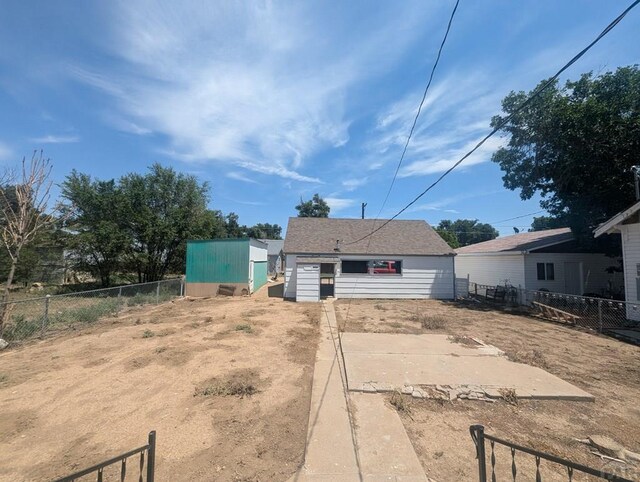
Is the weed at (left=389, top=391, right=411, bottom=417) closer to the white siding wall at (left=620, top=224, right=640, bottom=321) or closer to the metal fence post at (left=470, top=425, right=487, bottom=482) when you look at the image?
the metal fence post at (left=470, top=425, right=487, bottom=482)

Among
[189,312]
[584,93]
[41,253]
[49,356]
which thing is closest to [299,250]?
[189,312]

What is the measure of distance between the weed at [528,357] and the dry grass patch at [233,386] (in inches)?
238

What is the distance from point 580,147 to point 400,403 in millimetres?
15339

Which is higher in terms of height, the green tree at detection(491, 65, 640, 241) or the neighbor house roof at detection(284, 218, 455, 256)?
the green tree at detection(491, 65, 640, 241)

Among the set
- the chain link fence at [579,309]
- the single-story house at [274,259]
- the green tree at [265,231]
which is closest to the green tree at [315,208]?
the single-story house at [274,259]

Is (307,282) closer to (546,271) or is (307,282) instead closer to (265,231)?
(546,271)

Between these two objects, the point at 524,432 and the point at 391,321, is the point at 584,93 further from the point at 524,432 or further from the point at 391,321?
the point at 524,432

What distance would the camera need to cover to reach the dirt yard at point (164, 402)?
358 centimetres

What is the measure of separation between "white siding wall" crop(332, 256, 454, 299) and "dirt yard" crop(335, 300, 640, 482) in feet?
28.4

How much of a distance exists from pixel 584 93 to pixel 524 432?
17.6 metres

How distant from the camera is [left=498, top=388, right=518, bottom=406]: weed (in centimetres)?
504

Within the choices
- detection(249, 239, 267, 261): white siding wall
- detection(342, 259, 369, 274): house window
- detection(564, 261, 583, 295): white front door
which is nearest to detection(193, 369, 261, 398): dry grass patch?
detection(342, 259, 369, 274): house window

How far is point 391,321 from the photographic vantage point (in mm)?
11578

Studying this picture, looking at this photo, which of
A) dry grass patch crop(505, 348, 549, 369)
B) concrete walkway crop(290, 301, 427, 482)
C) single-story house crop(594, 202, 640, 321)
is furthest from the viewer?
single-story house crop(594, 202, 640, 321)
